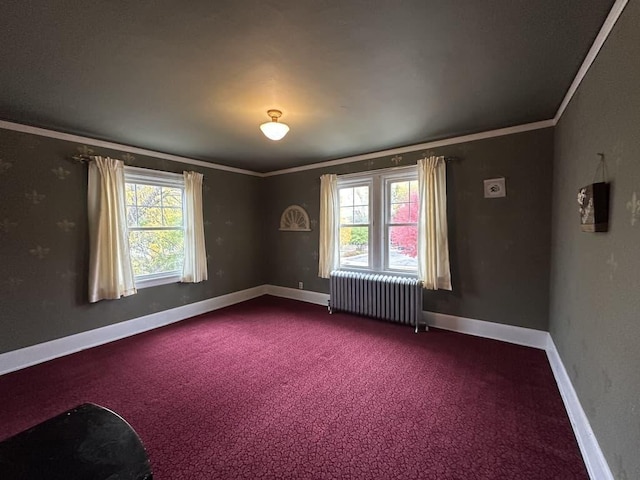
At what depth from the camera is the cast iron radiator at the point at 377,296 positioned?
3.63 m

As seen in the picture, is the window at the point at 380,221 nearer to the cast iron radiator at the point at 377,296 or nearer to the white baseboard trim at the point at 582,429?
the cast iron radiator at the point at 377,296

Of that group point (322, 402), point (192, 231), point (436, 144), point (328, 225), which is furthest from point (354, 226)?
point (322, 402)

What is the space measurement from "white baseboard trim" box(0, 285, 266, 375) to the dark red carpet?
14cm

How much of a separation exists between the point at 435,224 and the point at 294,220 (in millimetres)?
2458

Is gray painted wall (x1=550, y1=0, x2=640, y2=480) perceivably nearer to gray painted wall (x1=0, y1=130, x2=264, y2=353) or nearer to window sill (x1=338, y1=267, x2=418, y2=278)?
window sill (x1=338, y1=267, x2=418, y2=278)

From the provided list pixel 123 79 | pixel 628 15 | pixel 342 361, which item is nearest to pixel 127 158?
pixel 123 79

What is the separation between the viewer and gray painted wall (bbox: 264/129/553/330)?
9.94ft

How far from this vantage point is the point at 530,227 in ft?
10.1

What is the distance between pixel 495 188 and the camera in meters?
3.25

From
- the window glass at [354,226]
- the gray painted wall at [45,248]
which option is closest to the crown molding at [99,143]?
the gray painted wall at [45,248]

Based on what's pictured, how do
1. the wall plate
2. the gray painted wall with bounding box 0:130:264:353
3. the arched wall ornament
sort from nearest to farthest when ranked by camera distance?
the gray painted wall with bounding box 0:130:264:353 < the wall plate < the arched wall ornament

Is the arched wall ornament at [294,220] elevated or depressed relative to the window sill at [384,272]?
elevated

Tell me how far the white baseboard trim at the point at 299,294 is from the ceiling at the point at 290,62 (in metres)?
2.78

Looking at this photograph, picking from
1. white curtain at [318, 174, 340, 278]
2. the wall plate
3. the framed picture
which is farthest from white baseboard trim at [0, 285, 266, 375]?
the framed picture
